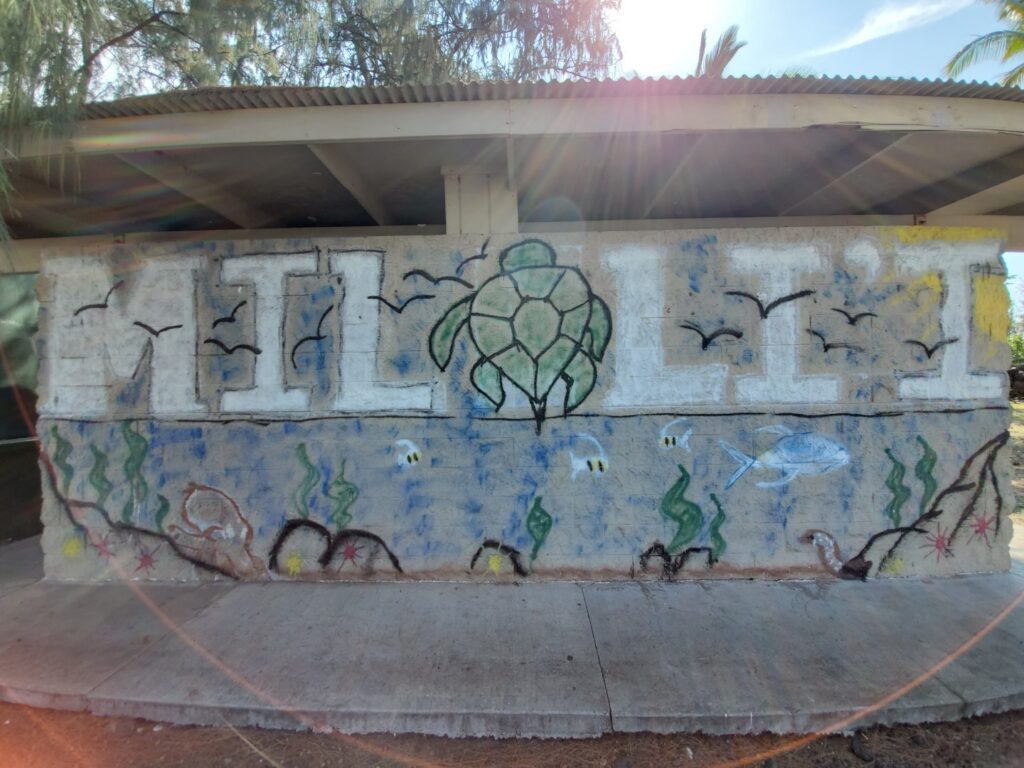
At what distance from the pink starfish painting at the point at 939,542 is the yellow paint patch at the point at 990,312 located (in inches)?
52.2

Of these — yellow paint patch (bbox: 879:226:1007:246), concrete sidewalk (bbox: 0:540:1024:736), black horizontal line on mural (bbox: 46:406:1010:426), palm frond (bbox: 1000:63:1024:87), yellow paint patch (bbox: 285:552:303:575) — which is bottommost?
concrete sidewalk (bbox: 0:540:1024:736)

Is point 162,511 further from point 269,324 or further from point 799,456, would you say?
point 799,456

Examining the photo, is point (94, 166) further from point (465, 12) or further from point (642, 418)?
point (465, 12)

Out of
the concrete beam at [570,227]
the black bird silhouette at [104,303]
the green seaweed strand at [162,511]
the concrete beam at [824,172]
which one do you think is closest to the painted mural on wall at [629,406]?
the green seaweed strand at [162,511]

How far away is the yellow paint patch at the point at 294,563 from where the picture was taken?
12.8 feet

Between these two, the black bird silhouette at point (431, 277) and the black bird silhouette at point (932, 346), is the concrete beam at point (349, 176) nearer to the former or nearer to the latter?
the black bird silhouette at point (431, 277)

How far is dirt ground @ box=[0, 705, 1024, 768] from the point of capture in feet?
7.94

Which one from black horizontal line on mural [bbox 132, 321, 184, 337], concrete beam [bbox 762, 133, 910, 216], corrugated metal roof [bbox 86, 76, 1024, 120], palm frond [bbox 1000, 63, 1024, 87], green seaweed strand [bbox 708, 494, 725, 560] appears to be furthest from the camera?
palm frond [bbox 1000, 63, 1024, 87]

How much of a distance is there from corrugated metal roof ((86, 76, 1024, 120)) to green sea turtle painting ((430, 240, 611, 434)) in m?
1.05

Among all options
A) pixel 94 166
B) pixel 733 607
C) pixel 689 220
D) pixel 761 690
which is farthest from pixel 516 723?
pixel 689 220

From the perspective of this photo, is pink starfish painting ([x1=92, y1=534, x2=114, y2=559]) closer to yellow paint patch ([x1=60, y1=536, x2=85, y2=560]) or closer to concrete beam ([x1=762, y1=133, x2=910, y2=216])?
yellow paint patch ([x1=60, y1=536, x2=85, y2=560])

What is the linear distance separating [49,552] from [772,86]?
6.31 m

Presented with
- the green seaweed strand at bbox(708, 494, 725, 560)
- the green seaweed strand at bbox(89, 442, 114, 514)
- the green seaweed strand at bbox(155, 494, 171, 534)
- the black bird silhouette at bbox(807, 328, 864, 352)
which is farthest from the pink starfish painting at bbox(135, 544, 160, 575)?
the black bird silhouette at bbox(807, 328, 864, 352)

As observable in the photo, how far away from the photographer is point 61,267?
4062 millimetres
